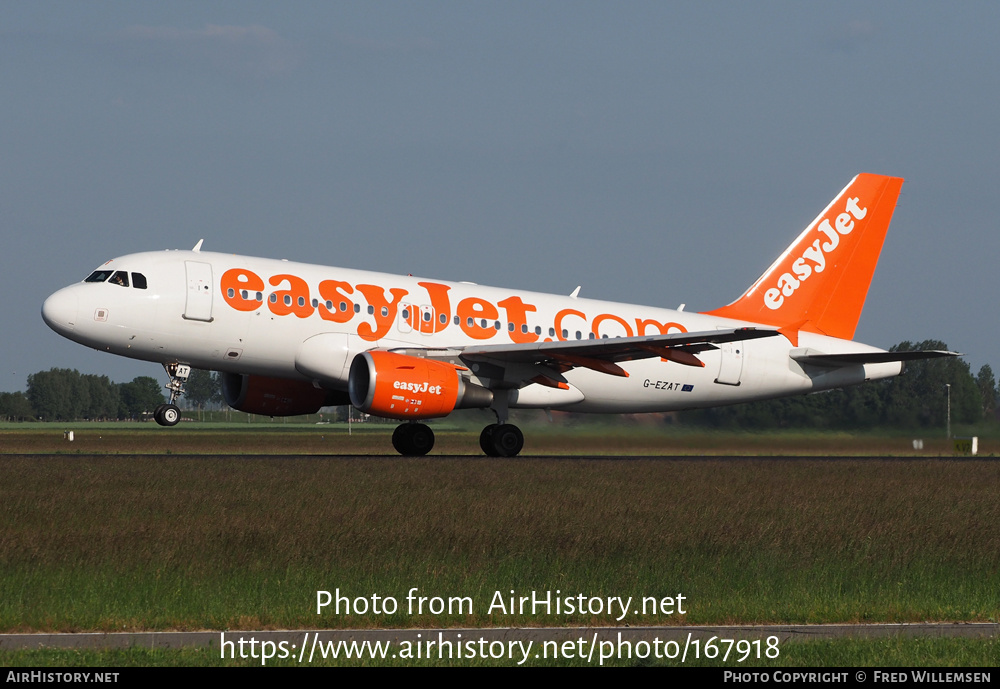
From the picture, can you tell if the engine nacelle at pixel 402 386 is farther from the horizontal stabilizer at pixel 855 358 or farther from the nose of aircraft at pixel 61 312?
the horizontal stabilizer at pixel 855 358

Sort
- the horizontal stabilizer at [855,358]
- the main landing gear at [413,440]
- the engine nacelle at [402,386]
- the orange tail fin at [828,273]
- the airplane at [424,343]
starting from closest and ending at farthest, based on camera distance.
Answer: the engine nacelle at [402,386] < the airplane at [424,343] < the main landing gear at [413,440] < the horizontal stabilizer at [855,358] < the orange tail fin at [828,273]

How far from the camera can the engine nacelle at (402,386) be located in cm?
2650

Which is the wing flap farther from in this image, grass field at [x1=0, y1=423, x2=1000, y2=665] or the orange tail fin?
the orange tail fin

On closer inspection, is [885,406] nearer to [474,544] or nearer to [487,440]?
[487,440]

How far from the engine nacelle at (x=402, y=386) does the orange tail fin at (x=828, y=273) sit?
10988 millimetres

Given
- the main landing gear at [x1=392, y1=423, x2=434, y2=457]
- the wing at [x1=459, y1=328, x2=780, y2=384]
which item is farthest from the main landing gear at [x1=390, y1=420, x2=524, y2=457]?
the wing at [x1=459, y1=328, x2=780, y2=384]

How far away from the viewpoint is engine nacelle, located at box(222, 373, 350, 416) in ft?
103

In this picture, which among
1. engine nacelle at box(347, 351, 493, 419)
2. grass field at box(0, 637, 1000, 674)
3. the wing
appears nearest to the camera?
grass field at box(0, 637, 1000, 674)

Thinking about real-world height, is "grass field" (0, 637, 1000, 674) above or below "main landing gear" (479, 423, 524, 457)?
below

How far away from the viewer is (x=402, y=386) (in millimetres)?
26656

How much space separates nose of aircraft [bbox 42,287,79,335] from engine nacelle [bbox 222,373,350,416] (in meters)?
4.74

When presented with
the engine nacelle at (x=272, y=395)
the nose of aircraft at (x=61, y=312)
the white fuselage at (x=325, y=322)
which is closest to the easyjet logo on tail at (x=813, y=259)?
the white fuselage at (x=325, y=322)

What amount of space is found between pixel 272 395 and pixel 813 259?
1592 cm
